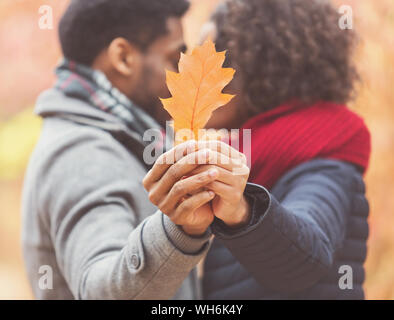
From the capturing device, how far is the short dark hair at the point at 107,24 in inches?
46.9

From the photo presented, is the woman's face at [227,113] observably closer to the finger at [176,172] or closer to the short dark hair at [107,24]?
the short dark hair at [107,24]

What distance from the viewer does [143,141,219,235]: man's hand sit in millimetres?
643

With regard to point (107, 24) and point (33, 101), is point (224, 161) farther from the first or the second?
point (33, 101)

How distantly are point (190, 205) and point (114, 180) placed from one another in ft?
1.23

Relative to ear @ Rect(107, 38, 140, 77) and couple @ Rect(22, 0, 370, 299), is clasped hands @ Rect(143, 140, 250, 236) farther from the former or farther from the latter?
ear @ Rect(107, 38, 140, 77)

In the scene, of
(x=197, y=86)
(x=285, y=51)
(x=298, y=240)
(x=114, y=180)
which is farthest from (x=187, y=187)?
(x=285, y=51)

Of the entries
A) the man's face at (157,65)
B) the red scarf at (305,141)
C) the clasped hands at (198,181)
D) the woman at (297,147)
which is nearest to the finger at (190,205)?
the clasped hands at (198,181)

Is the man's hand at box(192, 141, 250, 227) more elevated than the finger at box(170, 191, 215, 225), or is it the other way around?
the man's hand at box(192, 141, 250, 227)

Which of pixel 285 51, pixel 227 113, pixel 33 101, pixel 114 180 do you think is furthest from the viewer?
pixel 33 101

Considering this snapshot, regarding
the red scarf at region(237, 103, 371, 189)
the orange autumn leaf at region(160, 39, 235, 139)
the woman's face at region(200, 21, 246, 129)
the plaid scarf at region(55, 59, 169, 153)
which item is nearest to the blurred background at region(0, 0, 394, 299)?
the woman's face at region(200, 21, 246, 129)

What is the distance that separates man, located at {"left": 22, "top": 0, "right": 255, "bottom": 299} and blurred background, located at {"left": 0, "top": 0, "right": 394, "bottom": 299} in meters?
1.01

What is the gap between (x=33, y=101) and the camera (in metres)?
2.99

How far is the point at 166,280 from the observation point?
0.85 metres
